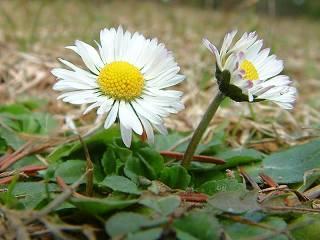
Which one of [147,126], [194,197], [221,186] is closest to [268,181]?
[221,186]

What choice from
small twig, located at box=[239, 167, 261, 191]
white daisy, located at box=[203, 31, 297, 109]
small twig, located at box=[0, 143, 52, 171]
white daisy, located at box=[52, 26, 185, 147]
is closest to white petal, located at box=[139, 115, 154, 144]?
white daisy, located at box=[52, 26, 185, 147]

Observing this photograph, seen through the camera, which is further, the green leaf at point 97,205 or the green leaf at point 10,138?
the green leaf at point 10,138

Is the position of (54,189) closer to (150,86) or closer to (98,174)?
(98,174)

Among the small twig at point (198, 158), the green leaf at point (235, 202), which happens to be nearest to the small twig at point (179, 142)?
the small twig at point (198, 158)

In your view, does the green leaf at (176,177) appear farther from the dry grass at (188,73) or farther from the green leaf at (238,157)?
the dry grass at (188,73)

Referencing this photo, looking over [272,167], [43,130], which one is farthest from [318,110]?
[43,130]

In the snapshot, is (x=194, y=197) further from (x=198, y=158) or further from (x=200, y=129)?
(x=198, y=158)
